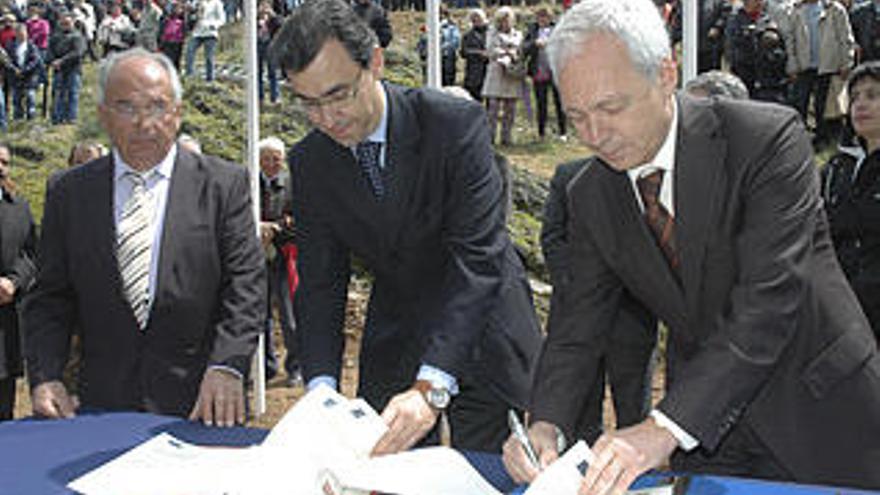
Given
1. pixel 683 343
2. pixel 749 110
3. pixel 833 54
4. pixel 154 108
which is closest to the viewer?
pixel 749 110

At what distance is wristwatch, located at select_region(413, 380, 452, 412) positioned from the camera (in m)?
2.46

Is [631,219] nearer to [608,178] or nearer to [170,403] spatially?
[608,178]

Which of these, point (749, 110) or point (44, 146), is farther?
point (44, 146)

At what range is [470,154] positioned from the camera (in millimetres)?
2746

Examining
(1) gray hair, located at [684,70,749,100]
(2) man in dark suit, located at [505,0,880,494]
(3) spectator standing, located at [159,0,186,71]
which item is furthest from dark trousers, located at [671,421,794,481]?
(3) spectator standing, located at [159,0,186,71]

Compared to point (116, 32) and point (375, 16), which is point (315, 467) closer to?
point (375, 16)

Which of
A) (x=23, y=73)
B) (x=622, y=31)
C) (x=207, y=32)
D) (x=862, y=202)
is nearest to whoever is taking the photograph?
(x=622, y=31)

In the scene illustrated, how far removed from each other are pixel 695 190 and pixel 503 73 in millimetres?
8810

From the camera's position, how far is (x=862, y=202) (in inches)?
174

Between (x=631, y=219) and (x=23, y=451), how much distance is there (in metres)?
1.47

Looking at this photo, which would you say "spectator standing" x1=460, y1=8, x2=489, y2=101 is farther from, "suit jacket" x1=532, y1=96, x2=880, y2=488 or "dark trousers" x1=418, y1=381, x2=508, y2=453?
"suit jacket" x1=532, y1=96, x2=880, y2=488

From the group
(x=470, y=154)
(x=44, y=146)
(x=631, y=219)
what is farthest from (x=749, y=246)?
(x=44, y=146)

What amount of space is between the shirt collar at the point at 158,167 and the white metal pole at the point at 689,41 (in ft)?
8.68

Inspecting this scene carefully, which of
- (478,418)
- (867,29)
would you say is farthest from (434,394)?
(867,29)
